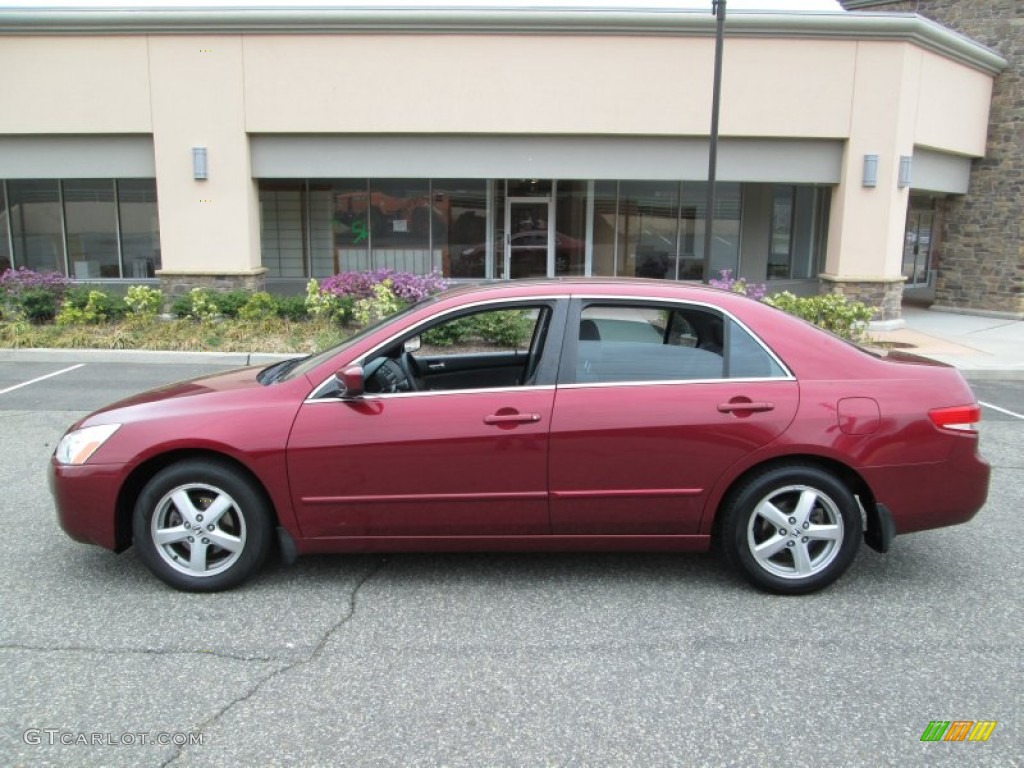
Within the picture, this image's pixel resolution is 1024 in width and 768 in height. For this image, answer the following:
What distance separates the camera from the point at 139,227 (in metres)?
17.8

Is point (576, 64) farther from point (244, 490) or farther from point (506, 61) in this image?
point (244, 490)

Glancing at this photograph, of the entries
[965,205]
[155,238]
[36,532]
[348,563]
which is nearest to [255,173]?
[155,238]

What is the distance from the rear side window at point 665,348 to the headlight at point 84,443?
2351 mm

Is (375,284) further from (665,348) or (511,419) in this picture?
(511,419)

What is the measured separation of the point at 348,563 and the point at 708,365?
221cm

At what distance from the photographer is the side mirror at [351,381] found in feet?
12.8

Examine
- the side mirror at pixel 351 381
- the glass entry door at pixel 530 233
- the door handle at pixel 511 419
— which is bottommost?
the door handle at pixel 511 419

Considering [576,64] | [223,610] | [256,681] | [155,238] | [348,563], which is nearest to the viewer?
[256,681]

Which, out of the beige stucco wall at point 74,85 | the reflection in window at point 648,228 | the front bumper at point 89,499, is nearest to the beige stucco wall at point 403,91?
the beige stucco wall at point 74,85

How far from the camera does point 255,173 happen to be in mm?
14758

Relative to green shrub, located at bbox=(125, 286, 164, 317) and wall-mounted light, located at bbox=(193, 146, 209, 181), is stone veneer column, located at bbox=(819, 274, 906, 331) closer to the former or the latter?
wall-mounted light, located at bbox=(193, 146, 209, 181)

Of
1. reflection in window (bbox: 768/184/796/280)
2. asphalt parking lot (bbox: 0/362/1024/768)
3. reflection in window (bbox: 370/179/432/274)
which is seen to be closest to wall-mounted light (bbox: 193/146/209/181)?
reflection in window (bbox: 370/179/432/274)

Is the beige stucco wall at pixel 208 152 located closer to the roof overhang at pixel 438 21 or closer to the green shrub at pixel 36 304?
the roof overhang at pixel 438 21

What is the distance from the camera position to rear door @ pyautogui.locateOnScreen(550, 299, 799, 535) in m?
3.94
